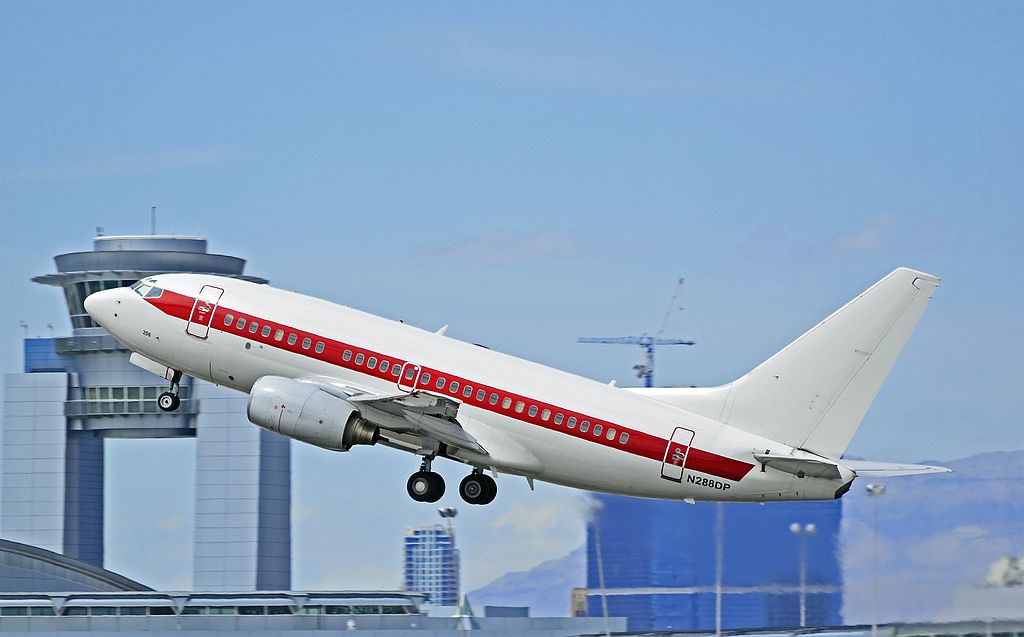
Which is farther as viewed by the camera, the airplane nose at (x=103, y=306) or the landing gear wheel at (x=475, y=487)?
the airplane nose at (x=103, y=306)

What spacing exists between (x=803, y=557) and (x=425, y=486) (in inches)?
1040

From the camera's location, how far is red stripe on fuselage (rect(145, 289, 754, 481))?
63.4 metres

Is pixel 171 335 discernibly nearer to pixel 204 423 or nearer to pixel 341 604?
pixel 341 604

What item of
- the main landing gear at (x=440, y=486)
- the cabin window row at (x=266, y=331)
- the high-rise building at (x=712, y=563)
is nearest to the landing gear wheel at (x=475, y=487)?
the main landing gear at (x=440, y=486)

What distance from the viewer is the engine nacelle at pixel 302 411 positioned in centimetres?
6538

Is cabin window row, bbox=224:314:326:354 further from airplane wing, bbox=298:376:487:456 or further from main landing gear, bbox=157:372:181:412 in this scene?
main landing gear, bbox=157:372:181:412

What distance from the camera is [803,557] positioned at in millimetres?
87375

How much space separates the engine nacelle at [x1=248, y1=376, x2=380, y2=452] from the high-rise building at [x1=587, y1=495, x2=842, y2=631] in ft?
82.1

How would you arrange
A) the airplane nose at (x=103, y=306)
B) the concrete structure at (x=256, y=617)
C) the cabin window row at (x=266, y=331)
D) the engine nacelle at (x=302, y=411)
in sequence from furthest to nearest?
the concrete structure at (x=256, y=617) → the airplane nose at (x=103, y=306) → the cabin window row at (x=266, y=331) → the engine nacelle at (x=302, y=411)

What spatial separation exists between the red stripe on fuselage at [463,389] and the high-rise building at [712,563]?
1870 cm

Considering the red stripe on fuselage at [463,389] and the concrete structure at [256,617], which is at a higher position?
the red stripe on fuselage at [463,389]

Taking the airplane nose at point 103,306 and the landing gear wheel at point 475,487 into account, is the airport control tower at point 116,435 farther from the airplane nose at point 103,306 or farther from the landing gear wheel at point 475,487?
the landing gear wheel at point 475,487

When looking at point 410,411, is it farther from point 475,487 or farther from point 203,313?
point 203,313

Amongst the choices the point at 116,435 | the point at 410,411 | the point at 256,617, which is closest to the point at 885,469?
the point at 410,411
